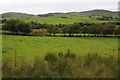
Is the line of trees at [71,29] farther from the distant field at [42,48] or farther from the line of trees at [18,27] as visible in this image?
the distant field at [42,48]

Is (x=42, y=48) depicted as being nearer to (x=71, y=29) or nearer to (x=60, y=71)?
(x=60, y=71)

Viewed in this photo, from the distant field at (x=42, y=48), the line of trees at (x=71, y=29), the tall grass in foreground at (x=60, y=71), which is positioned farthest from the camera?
the line of trees at (x=71, y=29)

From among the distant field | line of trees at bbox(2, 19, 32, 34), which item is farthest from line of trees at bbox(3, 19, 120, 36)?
the distant field

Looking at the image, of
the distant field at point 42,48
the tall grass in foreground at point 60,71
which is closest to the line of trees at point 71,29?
the distant field at point 42,48

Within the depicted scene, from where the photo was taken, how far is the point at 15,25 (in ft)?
195

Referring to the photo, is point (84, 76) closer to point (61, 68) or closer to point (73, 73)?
point (73, 73)

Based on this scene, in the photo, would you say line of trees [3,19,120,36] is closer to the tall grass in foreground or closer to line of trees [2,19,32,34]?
line of trees [2,19,32,34]

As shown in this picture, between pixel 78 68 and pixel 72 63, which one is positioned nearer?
pixel 78 68

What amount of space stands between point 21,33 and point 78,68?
173 feet

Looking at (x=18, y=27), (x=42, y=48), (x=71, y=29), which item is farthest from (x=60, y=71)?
(x=71, y=29)

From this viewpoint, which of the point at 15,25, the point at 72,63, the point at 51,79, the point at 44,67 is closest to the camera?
the point at 51,79

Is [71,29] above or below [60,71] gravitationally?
above

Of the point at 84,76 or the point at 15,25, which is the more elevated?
the point at 15,25

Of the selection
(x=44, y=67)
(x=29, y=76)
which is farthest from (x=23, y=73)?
(x=44, y=67)
